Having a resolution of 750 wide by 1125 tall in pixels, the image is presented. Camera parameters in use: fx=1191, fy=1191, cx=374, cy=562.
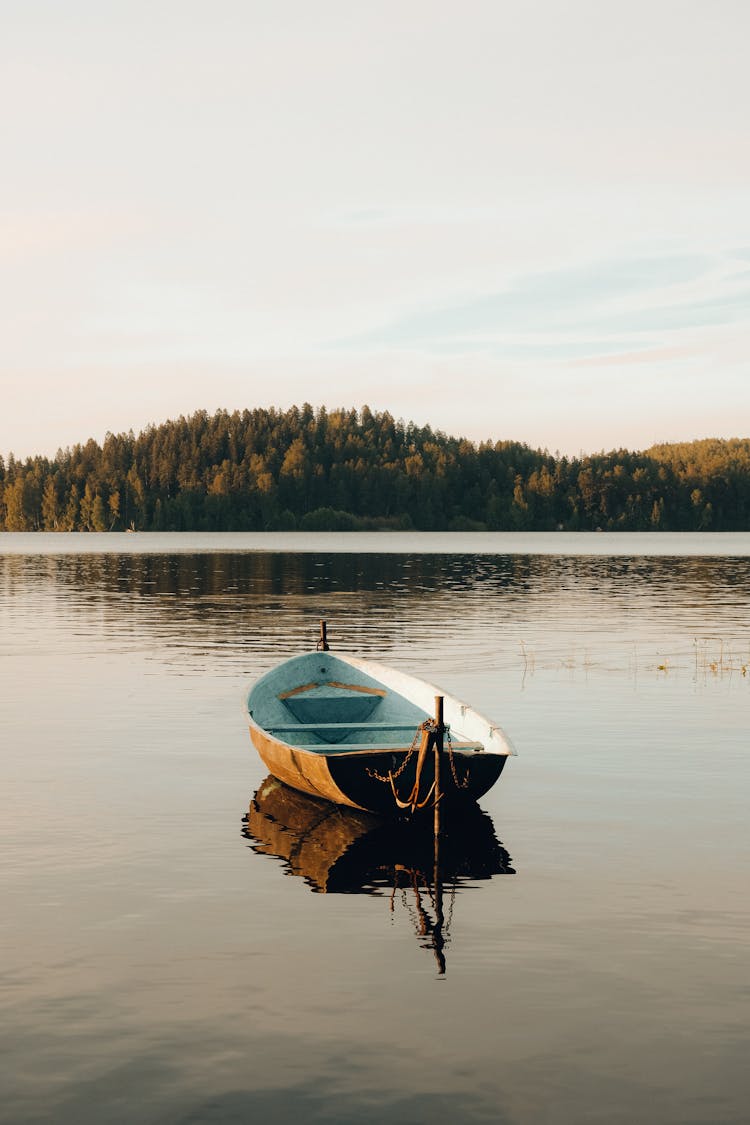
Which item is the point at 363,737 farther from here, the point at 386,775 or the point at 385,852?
the point at 385,852

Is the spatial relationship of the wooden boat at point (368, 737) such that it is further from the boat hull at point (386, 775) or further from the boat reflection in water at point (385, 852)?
the boat reflection in water at point (385, 852)

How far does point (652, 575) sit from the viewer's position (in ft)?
398

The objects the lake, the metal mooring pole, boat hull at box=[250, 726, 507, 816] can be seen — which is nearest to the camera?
the lake

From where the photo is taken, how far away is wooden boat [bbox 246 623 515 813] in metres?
21.2

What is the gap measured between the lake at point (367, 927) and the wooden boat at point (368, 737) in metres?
0.96

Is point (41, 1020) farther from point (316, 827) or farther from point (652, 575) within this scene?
point (652, 575)

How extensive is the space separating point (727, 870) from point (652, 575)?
104464 mm

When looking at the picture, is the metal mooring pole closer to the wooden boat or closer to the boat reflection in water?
the wooden boat

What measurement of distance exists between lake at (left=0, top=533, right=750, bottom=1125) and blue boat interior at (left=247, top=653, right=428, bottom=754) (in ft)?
4.89

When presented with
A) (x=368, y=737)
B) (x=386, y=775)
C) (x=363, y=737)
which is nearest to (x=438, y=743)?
(x=386, y=775)

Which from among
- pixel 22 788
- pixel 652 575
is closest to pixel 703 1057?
pixel 22 788

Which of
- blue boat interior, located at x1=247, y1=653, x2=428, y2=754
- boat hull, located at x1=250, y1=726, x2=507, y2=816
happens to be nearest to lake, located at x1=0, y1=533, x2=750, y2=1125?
boat hull, located at x1=250, y1=726, x2=507, y2=816

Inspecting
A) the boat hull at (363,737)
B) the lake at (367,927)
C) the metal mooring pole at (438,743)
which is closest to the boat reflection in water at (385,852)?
the lake at (367,927)

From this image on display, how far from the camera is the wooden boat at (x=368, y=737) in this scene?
69.5ft
